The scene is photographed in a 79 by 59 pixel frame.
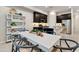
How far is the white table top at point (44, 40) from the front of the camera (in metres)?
1.46

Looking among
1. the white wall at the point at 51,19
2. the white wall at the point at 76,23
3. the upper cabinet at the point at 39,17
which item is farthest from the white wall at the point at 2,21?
the white wall at the point at 76,23

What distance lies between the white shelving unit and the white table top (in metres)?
0.11

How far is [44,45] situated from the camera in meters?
1.46

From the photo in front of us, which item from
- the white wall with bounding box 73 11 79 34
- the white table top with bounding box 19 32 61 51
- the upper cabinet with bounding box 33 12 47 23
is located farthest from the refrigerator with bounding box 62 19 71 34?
the upper cabinet with bounding box 33 12 47 23

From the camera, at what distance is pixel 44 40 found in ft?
4.93

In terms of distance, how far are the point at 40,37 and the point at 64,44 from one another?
396mm

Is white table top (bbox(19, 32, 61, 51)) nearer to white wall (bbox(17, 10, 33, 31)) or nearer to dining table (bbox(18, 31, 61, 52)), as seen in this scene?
dining table (bbox(18, 31, 61, 52))

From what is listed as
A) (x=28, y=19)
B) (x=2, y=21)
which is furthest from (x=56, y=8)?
(x=2, y=21)

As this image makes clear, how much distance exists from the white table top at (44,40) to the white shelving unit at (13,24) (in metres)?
0.11

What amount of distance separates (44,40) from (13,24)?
56 centimetres

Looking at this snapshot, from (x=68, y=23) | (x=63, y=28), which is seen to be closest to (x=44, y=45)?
(x=63, y=28)

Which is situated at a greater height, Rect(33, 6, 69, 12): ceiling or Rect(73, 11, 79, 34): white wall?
Rect(33, 6, 69, 12): ceiling

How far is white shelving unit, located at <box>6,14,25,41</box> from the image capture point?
1499mm
